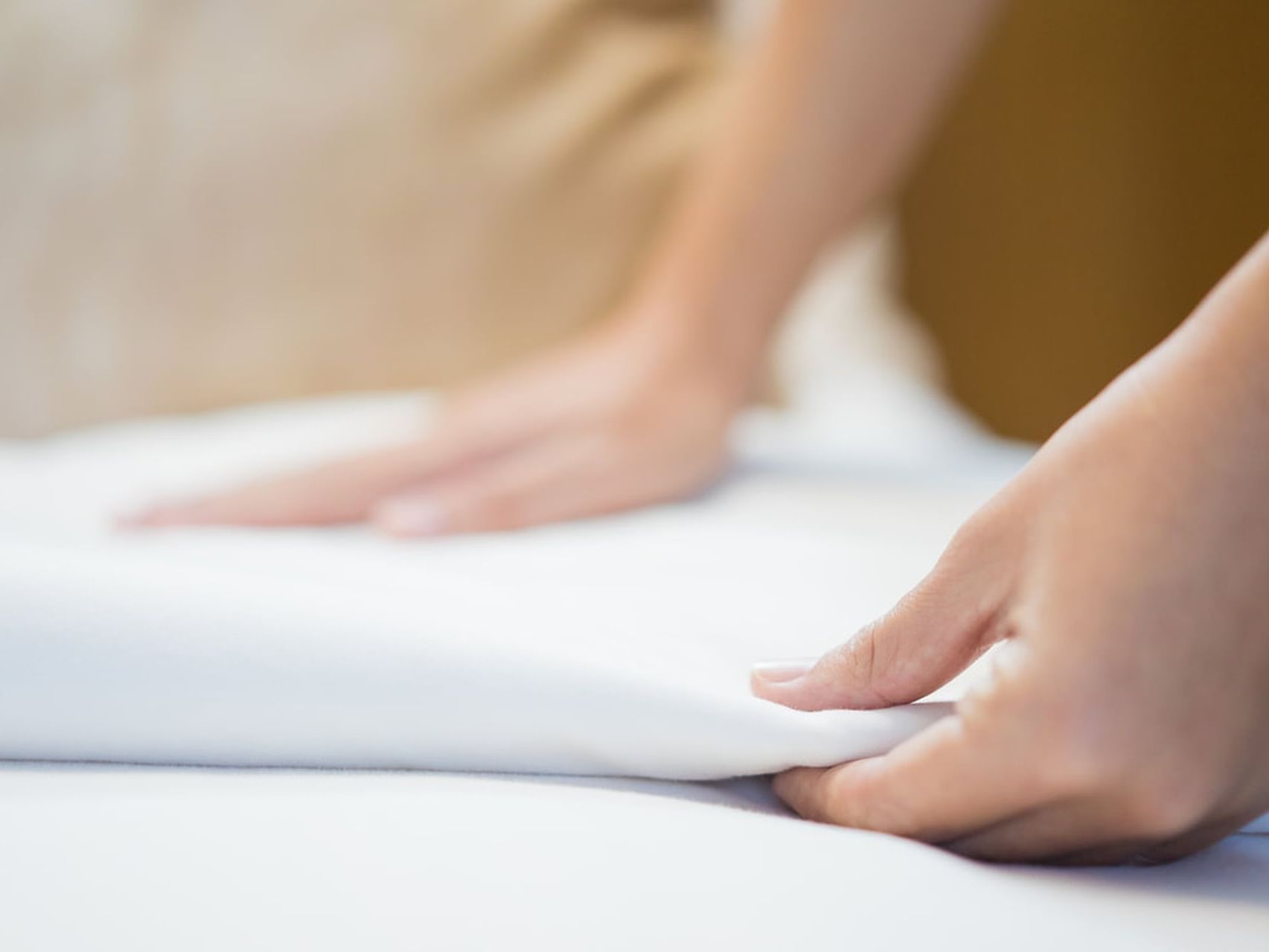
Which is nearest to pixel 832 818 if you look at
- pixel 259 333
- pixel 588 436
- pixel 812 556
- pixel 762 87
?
pixel 812 556

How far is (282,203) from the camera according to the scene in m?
0.81

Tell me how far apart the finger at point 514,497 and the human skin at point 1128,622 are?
342mm

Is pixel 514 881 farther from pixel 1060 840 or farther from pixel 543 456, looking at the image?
pixel 543 456

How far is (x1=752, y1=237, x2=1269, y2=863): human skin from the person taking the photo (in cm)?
24

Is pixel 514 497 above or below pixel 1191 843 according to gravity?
above

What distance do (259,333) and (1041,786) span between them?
27.1 inches

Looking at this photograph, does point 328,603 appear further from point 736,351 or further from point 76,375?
point 76,375

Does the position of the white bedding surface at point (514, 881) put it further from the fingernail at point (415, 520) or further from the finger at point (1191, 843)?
the fingernail at point (415, 520)

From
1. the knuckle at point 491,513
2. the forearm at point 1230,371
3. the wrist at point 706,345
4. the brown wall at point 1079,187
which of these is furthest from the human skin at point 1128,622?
the wrist at point 706,345

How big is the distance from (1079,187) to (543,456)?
56cm

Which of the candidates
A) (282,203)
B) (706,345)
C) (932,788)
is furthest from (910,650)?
(282,203)

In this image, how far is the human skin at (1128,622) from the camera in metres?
0.24

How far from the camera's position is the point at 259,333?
0.81 m

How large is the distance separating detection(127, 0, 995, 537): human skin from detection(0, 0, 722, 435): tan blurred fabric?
116 mm
